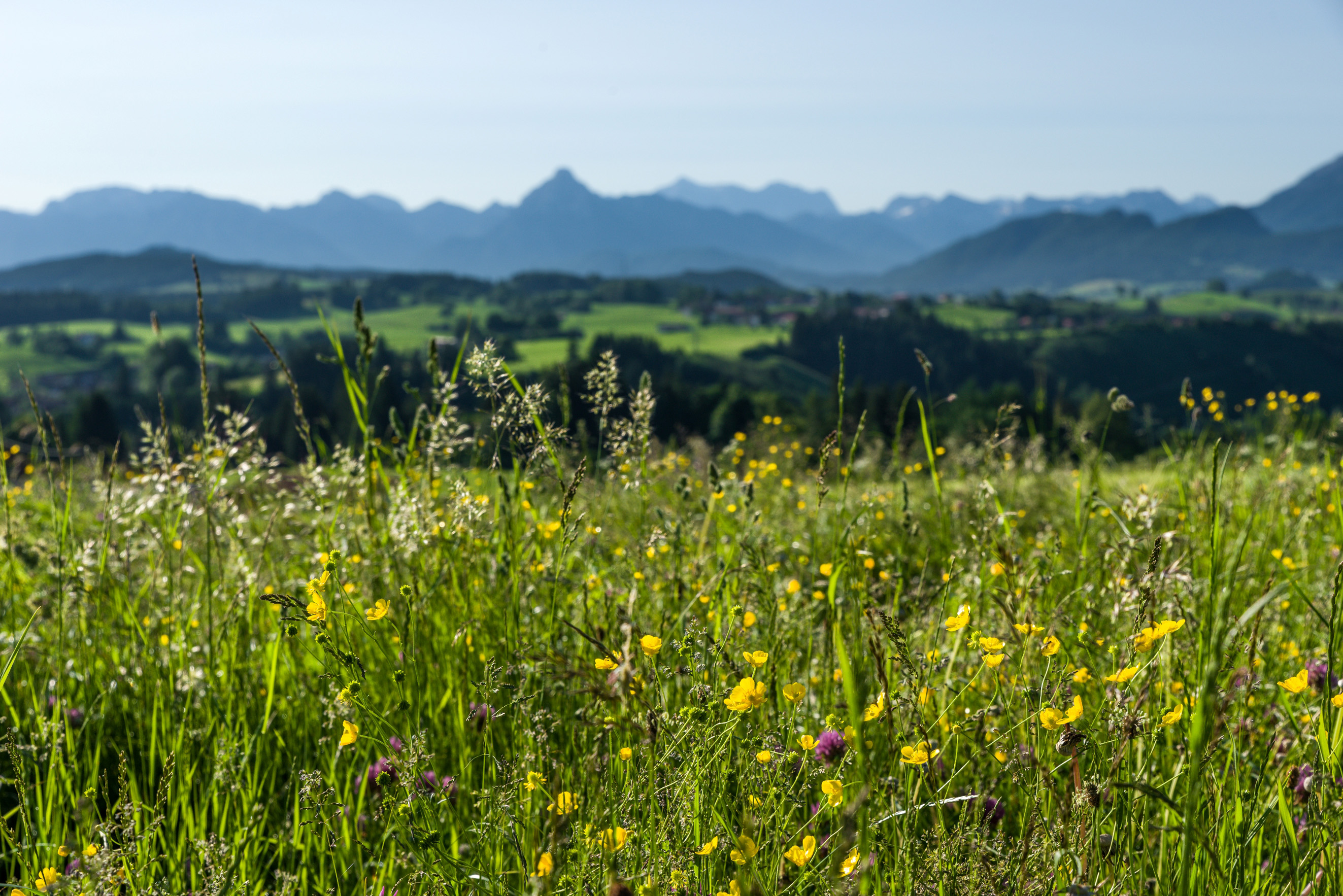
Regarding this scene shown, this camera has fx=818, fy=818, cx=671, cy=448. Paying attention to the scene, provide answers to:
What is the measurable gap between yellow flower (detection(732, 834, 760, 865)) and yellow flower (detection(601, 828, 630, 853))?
0.91 feet

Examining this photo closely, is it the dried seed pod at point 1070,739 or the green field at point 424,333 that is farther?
the green field at point 424,333

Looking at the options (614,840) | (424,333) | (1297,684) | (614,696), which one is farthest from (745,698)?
(424,333)

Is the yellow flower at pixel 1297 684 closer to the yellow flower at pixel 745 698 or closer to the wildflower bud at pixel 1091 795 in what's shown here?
the wildflower bud at pixel 1091 795

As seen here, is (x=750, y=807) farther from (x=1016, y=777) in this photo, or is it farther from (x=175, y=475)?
(x=175, y=475)

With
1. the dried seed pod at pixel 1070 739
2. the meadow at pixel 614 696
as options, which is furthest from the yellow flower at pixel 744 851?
the dried seed pod at pixel 1070 739

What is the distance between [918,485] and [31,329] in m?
207

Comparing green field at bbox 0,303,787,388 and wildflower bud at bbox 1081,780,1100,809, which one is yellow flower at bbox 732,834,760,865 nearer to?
wildflower bud at bbox 1081,780,1100,809

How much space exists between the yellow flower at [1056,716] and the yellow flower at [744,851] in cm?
61

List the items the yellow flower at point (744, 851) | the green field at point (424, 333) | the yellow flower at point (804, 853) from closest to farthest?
the yellow flower at point (744, 851)
the yellow flower at point (804, 853)
the green field at point (424, 333)

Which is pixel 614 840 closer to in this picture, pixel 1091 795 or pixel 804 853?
pixel 804 853

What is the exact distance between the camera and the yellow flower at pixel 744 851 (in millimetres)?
1191

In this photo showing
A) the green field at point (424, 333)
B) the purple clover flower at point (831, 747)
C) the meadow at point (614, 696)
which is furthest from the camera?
the green field at point (424, 333)

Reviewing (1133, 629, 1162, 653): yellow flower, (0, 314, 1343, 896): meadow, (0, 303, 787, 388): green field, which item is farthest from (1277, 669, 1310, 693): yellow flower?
(0, 303, 787, 388): green field

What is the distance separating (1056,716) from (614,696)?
0.83m
